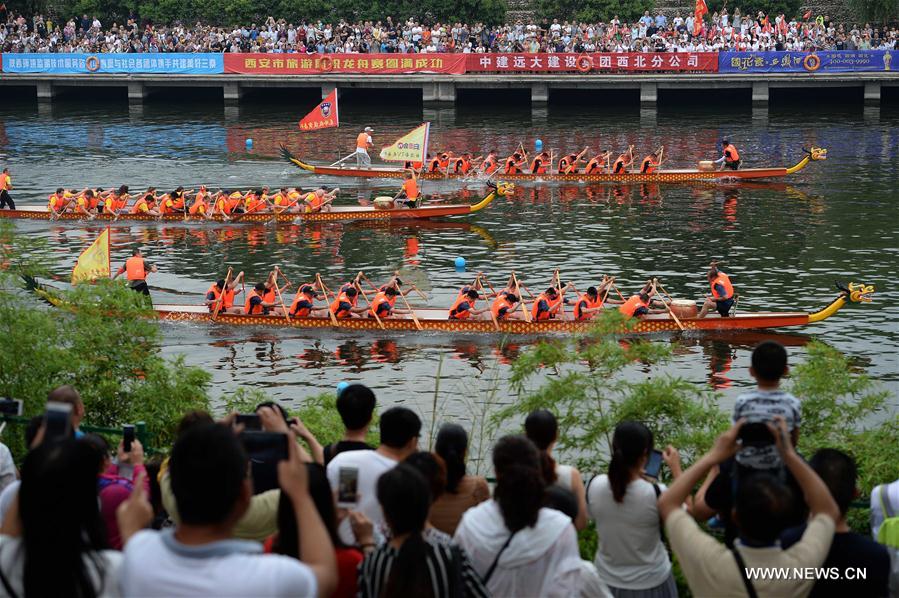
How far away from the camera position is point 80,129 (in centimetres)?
4734

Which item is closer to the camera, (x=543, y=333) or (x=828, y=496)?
(x=828, y=496)

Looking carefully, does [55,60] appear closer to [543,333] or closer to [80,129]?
[80,129]

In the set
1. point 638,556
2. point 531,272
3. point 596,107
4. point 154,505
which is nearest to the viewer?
point 638,556

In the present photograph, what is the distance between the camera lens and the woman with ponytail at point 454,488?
640cm

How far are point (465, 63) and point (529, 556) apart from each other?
4568cm

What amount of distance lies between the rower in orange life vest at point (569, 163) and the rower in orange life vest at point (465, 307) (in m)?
15.4

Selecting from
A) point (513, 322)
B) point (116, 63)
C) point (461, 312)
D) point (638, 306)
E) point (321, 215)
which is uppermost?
point (116, 63)

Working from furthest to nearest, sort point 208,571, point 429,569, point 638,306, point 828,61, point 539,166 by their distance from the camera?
point 828,61 → point 539,166 → point 638,306 → point 429,569 → point 208,571

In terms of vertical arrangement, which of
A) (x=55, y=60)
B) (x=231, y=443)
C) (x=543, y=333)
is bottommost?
(x=543, y=333)

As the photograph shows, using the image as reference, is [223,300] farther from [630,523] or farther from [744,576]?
[744,576]

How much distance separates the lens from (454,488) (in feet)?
21.2

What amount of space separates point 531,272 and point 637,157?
14.1 metres

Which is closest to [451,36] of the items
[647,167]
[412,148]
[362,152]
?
[362,152]

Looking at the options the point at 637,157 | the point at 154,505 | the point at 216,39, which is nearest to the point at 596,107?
the point at 637,157
